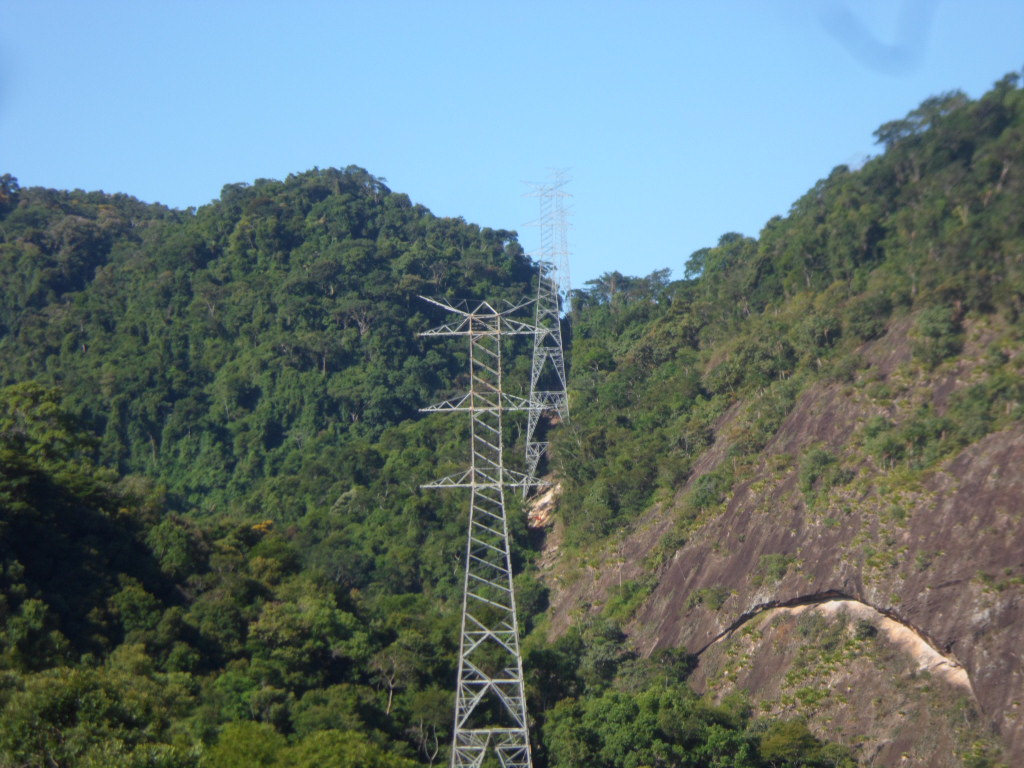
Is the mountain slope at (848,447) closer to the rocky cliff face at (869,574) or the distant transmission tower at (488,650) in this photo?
the rocky cliff face at (869,574)

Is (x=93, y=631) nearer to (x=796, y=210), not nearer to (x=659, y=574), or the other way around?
(x=659, y=574)

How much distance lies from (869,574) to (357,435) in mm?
38723

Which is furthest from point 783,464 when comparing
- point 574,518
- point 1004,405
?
point 574,518

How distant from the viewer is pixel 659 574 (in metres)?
44.8

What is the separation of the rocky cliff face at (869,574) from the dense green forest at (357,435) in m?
0.94

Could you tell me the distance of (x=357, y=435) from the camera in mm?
69562

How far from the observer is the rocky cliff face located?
3136 cm

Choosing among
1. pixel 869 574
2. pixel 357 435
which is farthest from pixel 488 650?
pixel 357 435

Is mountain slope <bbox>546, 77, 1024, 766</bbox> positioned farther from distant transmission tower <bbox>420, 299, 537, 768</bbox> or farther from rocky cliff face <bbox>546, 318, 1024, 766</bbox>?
distant transmission tower <bbox>420, 299, 537, 768</bbox>

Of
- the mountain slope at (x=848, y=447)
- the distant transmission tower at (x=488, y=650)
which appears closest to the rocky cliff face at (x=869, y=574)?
the mountain slope at (x=848, y=447)

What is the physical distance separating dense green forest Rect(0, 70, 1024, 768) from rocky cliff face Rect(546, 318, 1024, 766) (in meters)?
0.94

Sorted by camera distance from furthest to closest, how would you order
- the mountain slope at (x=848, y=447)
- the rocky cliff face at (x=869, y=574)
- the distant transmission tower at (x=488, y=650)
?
the mountain slope at (x=848, y=447) → the rocky cliff face at (x=869, y=574) → the distant transmission tower at (x=488, y=650)

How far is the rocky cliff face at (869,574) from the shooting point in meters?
31.4

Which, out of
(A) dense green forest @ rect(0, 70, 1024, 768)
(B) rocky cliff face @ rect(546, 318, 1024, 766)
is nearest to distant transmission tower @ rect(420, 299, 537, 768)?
(A) dense green forest @ rect(0, 70, 1024, 768)
